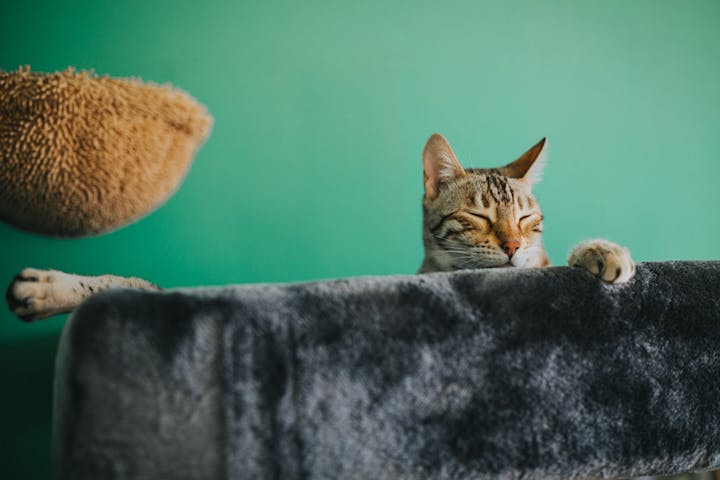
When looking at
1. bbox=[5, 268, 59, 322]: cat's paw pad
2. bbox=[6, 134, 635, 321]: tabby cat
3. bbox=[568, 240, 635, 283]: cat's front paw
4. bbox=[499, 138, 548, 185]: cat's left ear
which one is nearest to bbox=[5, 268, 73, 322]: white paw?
bbox=[5, 268, 59, 322]: cat's paw pad

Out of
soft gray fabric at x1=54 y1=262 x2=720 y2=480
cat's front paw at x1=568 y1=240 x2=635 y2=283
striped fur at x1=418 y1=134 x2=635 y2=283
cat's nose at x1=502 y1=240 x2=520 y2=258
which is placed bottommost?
soft gray fabric at x1=54 y1=262 x2=720 y2=480

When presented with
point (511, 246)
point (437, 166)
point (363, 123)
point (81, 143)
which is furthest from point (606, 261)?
point (363, 123)

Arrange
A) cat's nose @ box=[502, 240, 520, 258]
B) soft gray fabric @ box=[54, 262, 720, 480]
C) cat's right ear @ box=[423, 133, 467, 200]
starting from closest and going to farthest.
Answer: soft gray fabric @ box=[54, 262, 720, 480]
cat's nose @ box=[502, 240, 520, 258]
cat's right ear @ box=[423, 133, 467, 200]

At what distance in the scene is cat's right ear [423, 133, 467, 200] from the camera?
1.13 meters

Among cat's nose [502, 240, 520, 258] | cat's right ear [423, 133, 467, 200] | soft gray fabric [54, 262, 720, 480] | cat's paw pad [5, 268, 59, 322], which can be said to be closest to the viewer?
soft gray fabric [54, 262, 720, 480]

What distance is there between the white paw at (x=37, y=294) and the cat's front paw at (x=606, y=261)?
67cm

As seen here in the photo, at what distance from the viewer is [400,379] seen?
1.96 ft

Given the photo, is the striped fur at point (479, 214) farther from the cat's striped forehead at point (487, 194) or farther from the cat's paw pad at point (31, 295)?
the cat's paw pad at point (31, 295)

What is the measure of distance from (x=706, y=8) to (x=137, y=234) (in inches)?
71.4

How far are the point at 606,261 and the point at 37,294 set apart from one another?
71cm

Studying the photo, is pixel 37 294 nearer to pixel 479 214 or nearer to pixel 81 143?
pixel 81 143

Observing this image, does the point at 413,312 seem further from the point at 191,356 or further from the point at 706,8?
the point at 706,8

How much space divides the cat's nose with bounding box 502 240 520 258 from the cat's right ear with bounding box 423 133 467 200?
215 mm

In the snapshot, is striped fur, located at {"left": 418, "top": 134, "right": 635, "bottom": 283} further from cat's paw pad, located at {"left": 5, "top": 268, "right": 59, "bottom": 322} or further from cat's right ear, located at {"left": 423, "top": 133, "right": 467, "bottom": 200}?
cat's paw pad, located at {"left": 5, "top": 268, "right": 59, "bottom": 322}
